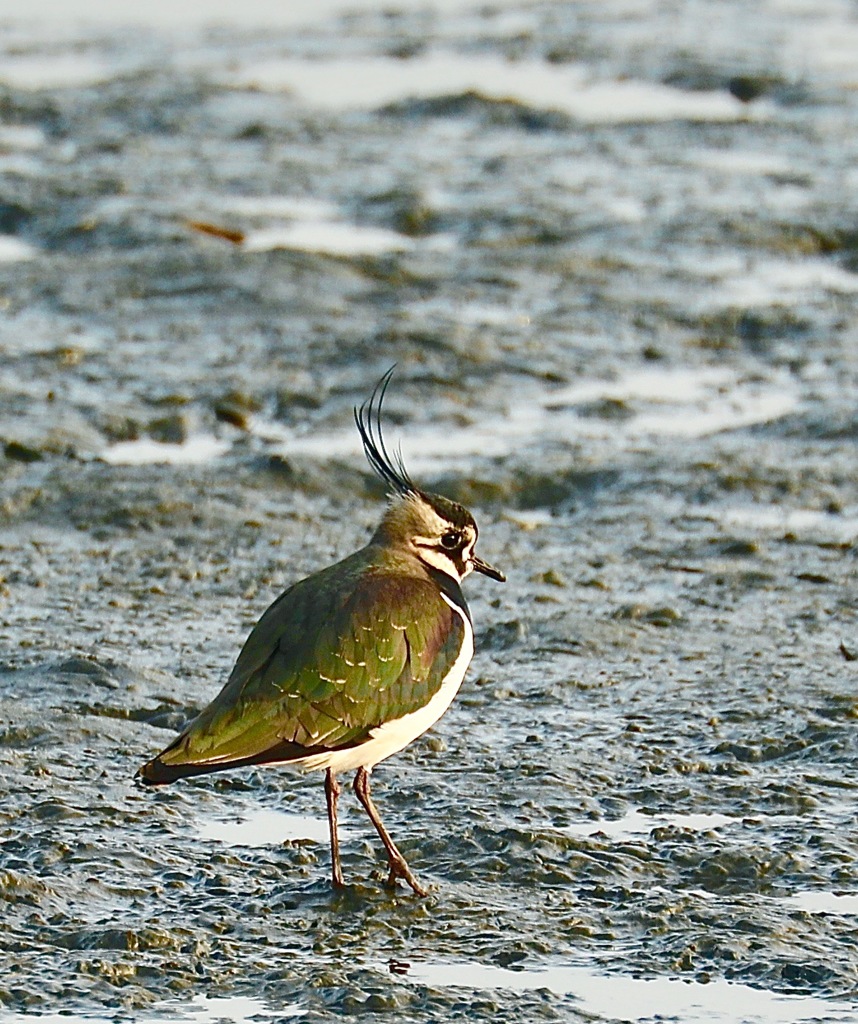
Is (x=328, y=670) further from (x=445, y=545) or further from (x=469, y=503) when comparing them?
(x=469, y=503)

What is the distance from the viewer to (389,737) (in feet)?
17.6

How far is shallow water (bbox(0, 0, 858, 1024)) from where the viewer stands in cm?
505

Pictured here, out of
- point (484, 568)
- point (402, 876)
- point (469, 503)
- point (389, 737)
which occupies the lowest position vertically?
point (469, 503)

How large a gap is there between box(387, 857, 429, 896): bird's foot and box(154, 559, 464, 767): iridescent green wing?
1.09 ft

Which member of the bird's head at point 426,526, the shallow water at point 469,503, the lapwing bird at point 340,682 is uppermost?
the bird's head at point 426,526

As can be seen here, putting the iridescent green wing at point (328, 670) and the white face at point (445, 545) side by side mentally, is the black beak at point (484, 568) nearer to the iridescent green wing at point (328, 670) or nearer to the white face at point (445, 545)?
the white face at point (445, 545)

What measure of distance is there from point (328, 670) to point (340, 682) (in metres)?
0.04

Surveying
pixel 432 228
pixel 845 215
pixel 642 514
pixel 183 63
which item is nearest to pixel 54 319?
pixel 432 228

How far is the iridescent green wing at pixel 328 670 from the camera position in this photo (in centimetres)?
518

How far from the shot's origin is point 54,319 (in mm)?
10766

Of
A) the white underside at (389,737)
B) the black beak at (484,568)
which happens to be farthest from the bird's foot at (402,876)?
the black beak at (484,568)

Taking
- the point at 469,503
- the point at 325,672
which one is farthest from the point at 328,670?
the point at 469,503

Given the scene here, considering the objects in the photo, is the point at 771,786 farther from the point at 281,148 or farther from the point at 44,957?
the point at 281,148

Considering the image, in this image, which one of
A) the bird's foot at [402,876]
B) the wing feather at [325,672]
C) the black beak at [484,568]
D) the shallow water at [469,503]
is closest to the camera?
the shallow water at [469,503]
